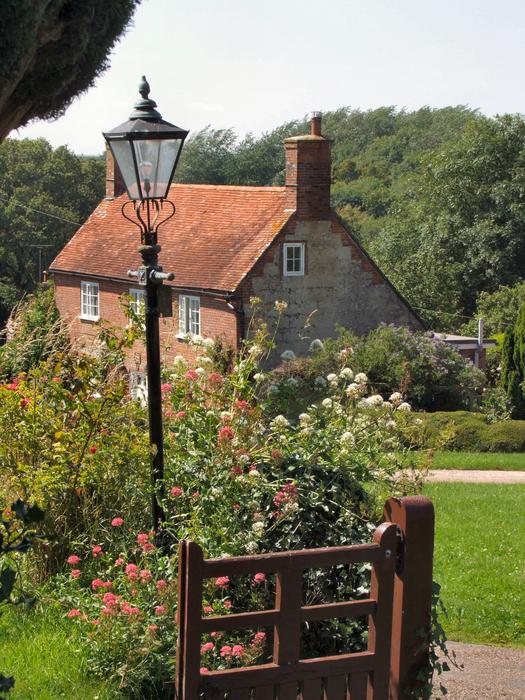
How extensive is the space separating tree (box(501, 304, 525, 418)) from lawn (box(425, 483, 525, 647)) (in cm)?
1242

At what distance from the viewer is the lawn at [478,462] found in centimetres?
1934

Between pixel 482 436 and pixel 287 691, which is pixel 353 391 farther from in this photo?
pixel 482 436

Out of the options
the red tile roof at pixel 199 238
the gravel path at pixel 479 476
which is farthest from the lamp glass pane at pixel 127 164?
the red tile roof at pixel 199 238

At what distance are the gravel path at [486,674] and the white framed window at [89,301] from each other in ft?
84.8

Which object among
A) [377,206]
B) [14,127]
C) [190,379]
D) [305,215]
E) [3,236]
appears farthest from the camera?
[377,206]

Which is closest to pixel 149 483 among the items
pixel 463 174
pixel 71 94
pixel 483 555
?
pixel 71 94

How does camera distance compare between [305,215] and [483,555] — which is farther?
[305,215]

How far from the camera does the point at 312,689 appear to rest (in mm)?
4402

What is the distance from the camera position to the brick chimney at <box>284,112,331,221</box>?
27562mm

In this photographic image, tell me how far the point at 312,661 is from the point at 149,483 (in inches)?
103

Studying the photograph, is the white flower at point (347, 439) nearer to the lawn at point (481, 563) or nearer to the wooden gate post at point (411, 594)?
the wooden gate post at point (411, 594)

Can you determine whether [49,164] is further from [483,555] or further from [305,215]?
[483,555]

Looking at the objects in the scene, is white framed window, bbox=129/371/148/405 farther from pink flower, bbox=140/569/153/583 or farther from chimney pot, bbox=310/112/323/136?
chimney pot, bbox=310/112/323/136

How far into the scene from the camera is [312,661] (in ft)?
14.4
